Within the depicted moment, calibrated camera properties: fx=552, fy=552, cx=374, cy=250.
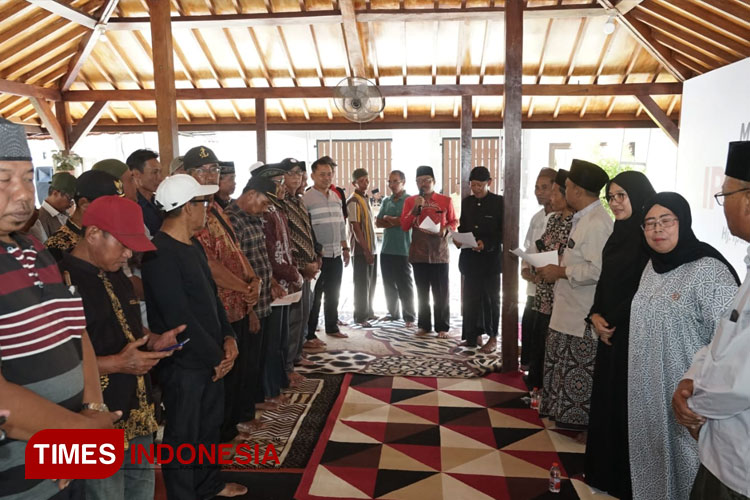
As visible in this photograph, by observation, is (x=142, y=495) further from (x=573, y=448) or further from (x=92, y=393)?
(x=573, y=448)

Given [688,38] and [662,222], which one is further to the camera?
[688,38]

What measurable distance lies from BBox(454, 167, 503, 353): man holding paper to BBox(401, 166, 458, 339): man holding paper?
322 millimetres

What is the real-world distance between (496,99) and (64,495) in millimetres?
9901

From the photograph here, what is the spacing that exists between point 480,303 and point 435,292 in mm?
613

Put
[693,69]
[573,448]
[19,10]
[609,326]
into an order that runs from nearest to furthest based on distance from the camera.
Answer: [609,326] < [573,448] < [19,10] < [693,69]

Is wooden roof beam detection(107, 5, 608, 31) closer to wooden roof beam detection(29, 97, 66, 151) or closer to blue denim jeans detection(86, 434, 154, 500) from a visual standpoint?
wooden roof beam detection(29, 97, 66, 151)

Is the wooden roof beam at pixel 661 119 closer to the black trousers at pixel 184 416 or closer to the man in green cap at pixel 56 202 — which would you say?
the man in green cap at pixel 56 202

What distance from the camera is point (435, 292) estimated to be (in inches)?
231

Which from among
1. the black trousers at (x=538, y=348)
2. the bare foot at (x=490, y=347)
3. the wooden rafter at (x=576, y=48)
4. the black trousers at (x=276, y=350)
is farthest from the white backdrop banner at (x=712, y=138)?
the black trousers at (x=276, y=350)

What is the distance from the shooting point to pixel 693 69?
8172 mm

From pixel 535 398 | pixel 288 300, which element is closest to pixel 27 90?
pixel 288 300

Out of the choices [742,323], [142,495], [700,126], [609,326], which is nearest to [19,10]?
[142,495]

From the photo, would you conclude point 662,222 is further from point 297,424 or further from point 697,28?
point 697,28

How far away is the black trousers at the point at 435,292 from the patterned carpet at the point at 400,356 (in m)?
0.16
